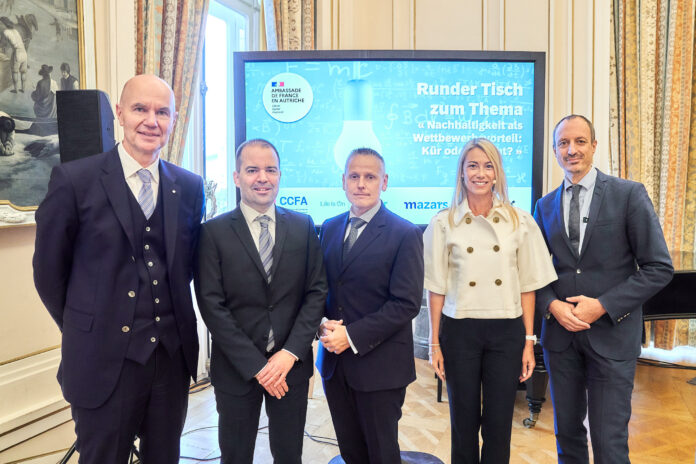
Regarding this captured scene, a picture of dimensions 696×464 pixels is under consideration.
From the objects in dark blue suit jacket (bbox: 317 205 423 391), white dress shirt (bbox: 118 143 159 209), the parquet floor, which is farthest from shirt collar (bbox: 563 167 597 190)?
white dress shirt (bbox: 118 143 159 209)

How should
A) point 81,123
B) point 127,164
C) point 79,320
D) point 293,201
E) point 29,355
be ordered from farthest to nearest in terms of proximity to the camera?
1. point 293,201
2. point 29,355
3. point 81,123
4. point 127,164
5. point 79,320

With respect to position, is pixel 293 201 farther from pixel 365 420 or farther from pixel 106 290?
pixel 106 290

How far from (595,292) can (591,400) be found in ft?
1.37

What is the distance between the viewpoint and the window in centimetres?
383

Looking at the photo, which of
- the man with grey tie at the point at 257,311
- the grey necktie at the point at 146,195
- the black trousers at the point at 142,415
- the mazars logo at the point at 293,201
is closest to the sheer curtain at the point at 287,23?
the mazars logo at the point at 293,201

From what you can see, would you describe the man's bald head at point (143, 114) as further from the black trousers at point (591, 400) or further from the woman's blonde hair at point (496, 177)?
the black trousers at point (591, 400)

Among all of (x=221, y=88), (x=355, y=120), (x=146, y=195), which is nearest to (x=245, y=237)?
(x=146, y=195)

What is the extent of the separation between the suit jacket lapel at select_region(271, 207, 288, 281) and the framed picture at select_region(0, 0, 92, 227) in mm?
1131

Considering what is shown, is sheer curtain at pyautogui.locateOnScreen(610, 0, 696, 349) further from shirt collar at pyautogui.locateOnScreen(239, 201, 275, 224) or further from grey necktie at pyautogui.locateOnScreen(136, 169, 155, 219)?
grey necktie at pyautogui.locateOnScreen(136, 169, 155, 219)

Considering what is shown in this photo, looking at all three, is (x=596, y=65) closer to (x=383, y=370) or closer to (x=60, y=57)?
(x=383, y=370)

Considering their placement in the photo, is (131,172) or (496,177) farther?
(496,177)

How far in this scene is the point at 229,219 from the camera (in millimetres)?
1760

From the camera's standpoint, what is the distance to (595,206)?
1979 millimetres

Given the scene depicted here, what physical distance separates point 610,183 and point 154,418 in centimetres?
188
